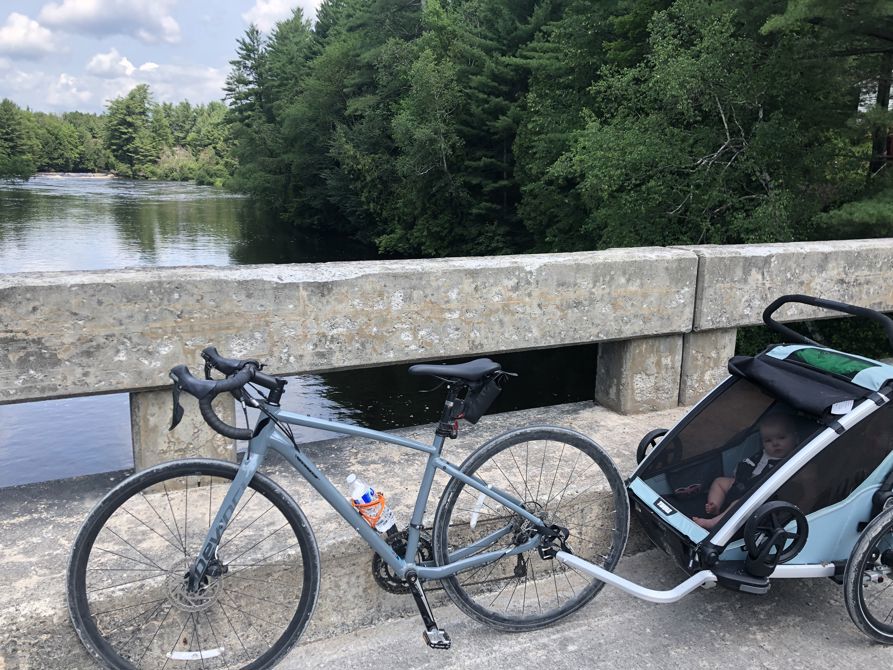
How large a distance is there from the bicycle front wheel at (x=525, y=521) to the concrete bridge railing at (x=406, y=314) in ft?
2.54

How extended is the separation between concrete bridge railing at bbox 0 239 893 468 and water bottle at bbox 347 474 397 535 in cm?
82

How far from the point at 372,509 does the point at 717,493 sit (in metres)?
1.27

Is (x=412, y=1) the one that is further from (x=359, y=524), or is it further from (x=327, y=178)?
(x=359, y=524)

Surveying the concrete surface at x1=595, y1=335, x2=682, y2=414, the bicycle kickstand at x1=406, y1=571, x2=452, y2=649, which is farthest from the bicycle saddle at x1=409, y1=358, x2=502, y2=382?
the concrete surface at x1=595, y1=335, x2=682, y2=414

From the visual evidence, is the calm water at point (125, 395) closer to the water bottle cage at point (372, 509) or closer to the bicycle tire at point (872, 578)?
the water bottle cage at point (372, 509)

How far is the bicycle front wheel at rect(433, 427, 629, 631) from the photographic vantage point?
278cm

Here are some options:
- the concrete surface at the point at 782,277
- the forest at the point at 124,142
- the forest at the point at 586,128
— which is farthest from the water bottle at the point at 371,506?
the forest at the point at 124,142

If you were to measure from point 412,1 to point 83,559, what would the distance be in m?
44.3

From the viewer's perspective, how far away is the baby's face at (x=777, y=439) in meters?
2.85

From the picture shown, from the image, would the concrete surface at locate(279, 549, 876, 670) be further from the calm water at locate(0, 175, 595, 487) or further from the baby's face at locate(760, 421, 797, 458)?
the calm water at locate(0, 175, 595, 487)

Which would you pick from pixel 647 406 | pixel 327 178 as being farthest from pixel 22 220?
pixel 647 406

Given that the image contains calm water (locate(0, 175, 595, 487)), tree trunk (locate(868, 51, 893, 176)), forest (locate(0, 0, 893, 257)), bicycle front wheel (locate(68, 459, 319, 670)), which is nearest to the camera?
bicycle front wheel (locate(68, 459, 319, 670))

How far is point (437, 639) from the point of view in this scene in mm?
2576

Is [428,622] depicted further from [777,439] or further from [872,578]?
[872,578]
